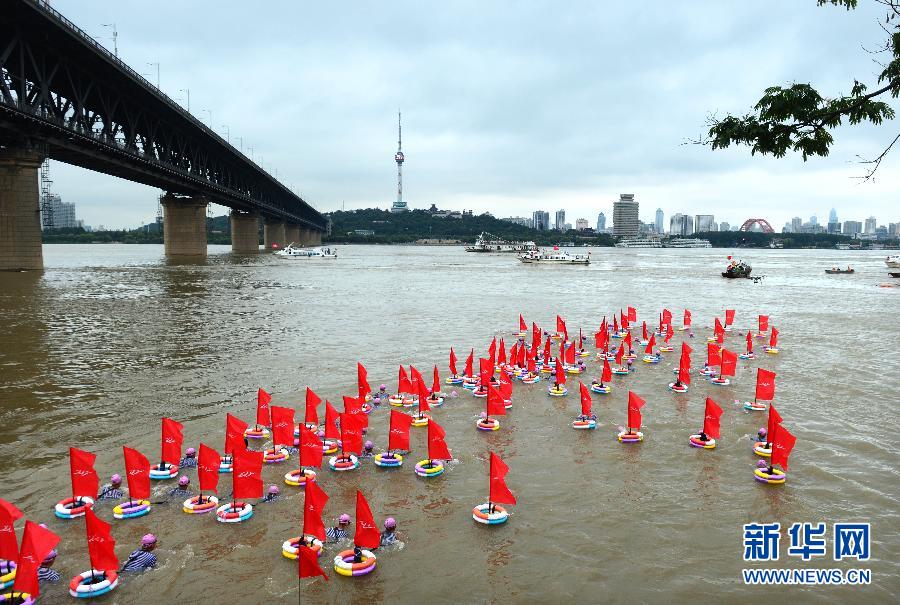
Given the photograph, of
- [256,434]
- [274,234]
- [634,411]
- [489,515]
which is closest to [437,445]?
[489,515]

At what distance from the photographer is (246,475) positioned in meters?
12.2

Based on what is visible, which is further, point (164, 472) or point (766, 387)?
point (766, 387)

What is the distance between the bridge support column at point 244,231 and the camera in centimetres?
16538

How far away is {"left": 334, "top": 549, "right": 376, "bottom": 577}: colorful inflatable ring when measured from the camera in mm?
10422

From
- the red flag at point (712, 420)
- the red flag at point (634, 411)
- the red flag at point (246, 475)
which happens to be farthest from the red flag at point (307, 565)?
the red flag at point (712, 420)

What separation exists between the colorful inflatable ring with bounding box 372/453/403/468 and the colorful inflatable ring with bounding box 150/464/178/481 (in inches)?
195

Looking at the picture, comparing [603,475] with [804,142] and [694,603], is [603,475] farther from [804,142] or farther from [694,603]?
[804,142]

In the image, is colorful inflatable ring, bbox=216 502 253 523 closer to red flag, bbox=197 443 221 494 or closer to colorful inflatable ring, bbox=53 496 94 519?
red flag, bbox=197 443 221 494

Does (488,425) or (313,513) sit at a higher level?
(313,513)

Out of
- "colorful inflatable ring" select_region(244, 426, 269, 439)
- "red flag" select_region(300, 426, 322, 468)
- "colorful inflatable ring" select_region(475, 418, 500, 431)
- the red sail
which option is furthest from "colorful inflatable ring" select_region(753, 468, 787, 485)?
the red sail

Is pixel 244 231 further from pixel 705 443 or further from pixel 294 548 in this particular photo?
pixel 294 548

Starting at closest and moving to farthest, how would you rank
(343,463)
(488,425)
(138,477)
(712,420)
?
(138,477) → (343,463) → (712,420) → (488,425)

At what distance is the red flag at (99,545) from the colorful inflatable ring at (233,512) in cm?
241

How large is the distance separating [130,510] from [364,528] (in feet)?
18.8
